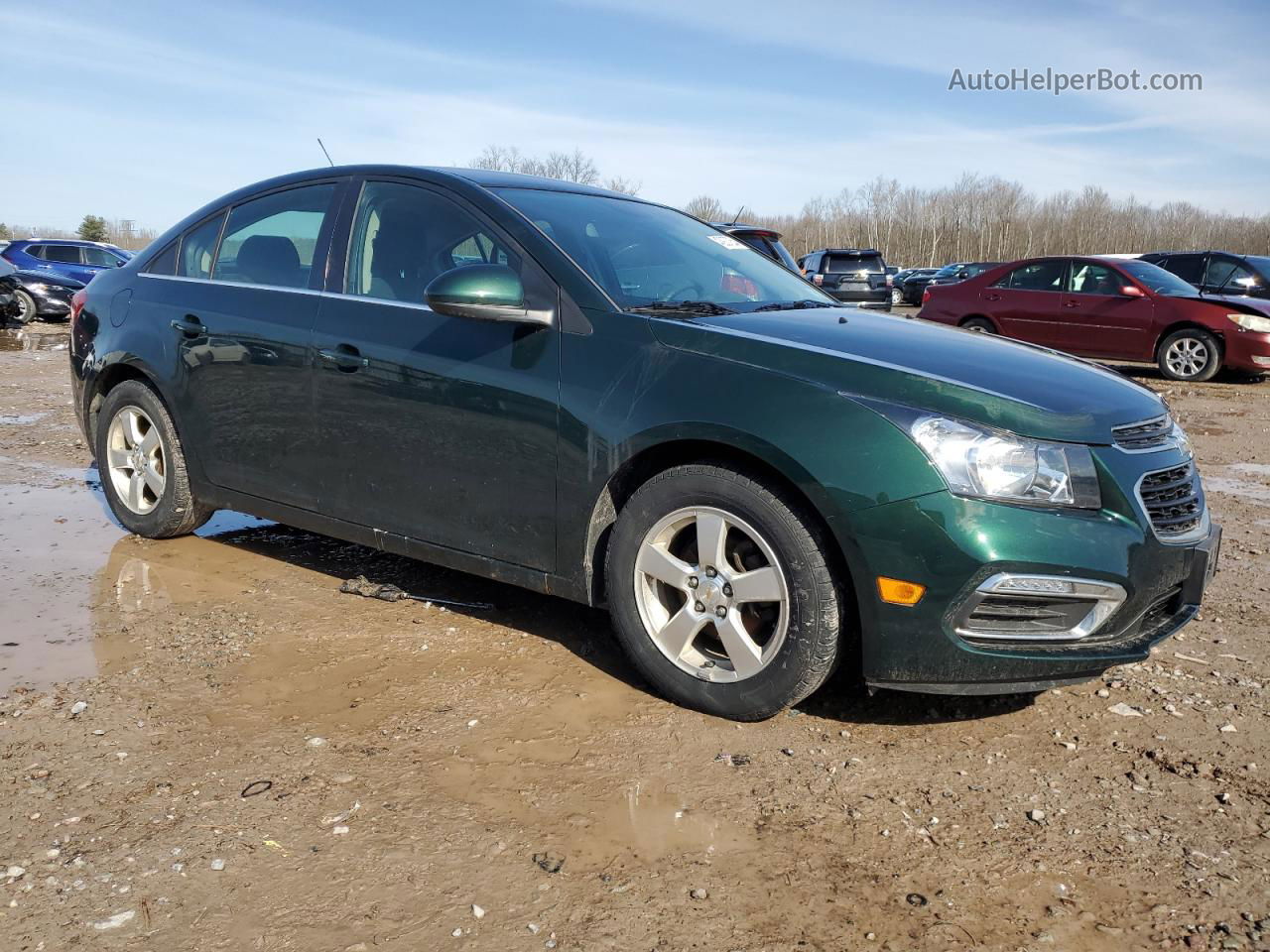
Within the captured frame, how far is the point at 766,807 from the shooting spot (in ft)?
8.80

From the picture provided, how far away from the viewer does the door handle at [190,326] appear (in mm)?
4516

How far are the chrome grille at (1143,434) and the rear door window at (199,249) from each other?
12.3 ft

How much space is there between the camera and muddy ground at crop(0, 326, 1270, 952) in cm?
222

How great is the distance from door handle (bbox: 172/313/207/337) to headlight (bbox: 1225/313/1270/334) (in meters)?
12.0

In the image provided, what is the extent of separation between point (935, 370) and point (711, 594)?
3.03 ft

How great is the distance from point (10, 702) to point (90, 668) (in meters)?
0.31

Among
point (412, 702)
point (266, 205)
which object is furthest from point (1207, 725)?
point (266, 205)

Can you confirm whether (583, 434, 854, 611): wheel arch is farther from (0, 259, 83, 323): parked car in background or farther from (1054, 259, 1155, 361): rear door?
(0, 259, 83, 323): parked car in background

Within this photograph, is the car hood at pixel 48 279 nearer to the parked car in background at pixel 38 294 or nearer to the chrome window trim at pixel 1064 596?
the parked car in background at pixel 38 294

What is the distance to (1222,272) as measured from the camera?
14.5 m

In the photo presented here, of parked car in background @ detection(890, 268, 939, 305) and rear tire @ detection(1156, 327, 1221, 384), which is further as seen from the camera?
parked car in background @ detection(890, 268, 939, 305)

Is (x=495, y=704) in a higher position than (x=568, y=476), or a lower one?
lower

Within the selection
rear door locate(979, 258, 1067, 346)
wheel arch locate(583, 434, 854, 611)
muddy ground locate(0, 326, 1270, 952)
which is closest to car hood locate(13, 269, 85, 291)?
rear door locate(979, 258, 1067, 346)

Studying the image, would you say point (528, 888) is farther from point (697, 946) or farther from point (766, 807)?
point (766, 807)
